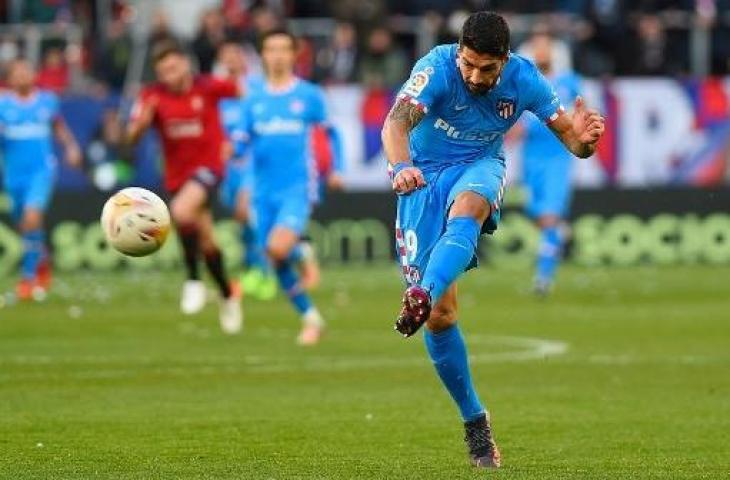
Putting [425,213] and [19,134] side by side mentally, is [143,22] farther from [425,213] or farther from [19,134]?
[425,213]

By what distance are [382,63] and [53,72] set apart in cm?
521

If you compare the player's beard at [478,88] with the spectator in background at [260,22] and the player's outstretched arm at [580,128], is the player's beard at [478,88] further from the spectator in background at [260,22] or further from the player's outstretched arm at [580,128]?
the spectator in background at [260,22]

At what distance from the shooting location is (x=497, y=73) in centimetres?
993

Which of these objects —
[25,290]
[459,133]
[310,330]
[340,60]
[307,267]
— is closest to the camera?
[459,133]

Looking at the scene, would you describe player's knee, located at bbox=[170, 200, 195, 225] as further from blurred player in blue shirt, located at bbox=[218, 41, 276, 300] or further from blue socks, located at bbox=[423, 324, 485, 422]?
blue socks, located at bbox=[423, 324, 485, 422]

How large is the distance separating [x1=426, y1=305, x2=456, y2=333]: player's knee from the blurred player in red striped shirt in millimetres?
8857

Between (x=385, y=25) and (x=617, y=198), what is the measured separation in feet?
16.7

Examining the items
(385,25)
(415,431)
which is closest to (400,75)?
(385,25)

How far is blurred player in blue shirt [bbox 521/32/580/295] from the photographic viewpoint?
23.3m

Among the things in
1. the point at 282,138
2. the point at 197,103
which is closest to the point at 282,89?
the point at 282,138

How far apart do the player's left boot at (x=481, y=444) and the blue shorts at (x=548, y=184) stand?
13792 mm

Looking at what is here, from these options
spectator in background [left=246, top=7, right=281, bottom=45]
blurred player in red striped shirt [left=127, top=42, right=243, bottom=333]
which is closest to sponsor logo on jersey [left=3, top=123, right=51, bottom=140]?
spectator in background [left=246, top=7, right=281, bottom=45]

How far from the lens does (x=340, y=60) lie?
29.8 m

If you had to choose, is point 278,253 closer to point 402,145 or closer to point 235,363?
point 235,363
